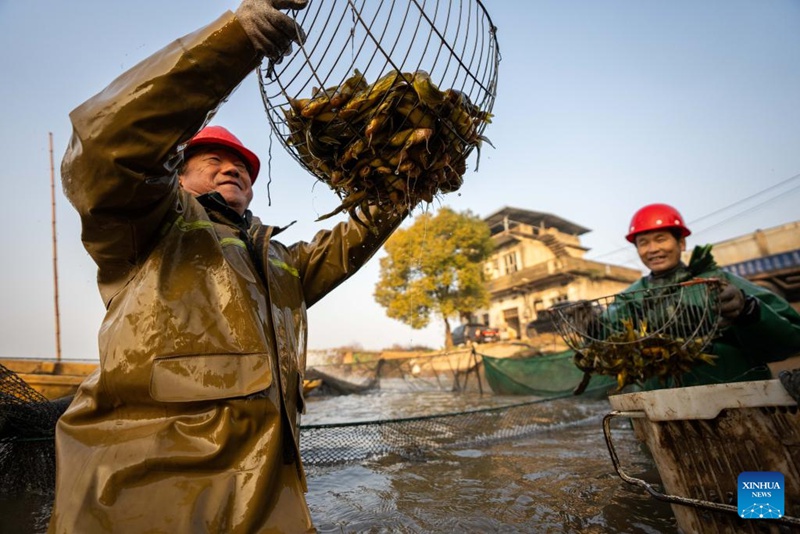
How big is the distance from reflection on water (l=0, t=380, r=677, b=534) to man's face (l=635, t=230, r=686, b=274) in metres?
1.84

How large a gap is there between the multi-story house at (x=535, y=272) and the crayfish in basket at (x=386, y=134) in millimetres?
26934

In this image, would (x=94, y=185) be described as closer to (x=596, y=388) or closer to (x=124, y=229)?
(x=124, y=229)

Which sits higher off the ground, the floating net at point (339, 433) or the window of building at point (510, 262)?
the window of building at point (510, 262)

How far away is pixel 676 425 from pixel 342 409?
28.8 ft

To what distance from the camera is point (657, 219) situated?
3816 millimetres

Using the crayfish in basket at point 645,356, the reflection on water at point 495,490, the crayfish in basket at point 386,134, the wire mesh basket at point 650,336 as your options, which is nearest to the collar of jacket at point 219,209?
the crayfish in basket at point 386,134

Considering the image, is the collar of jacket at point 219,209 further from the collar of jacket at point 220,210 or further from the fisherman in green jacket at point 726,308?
the fisherman in green jacket at point 726,308

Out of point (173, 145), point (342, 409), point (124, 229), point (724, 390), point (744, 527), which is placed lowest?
point (342, 409)

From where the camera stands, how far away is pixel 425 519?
2.47 metres

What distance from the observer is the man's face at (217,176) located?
227 centimetres

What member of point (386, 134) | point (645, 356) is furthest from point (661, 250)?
point (386, 134)

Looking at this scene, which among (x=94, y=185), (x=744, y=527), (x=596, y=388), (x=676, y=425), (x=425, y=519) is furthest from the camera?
(x=596, y=388)

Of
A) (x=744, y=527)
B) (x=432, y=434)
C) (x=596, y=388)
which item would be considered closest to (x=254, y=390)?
(x=744, y=527)

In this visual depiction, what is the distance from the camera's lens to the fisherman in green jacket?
3.03 metres
